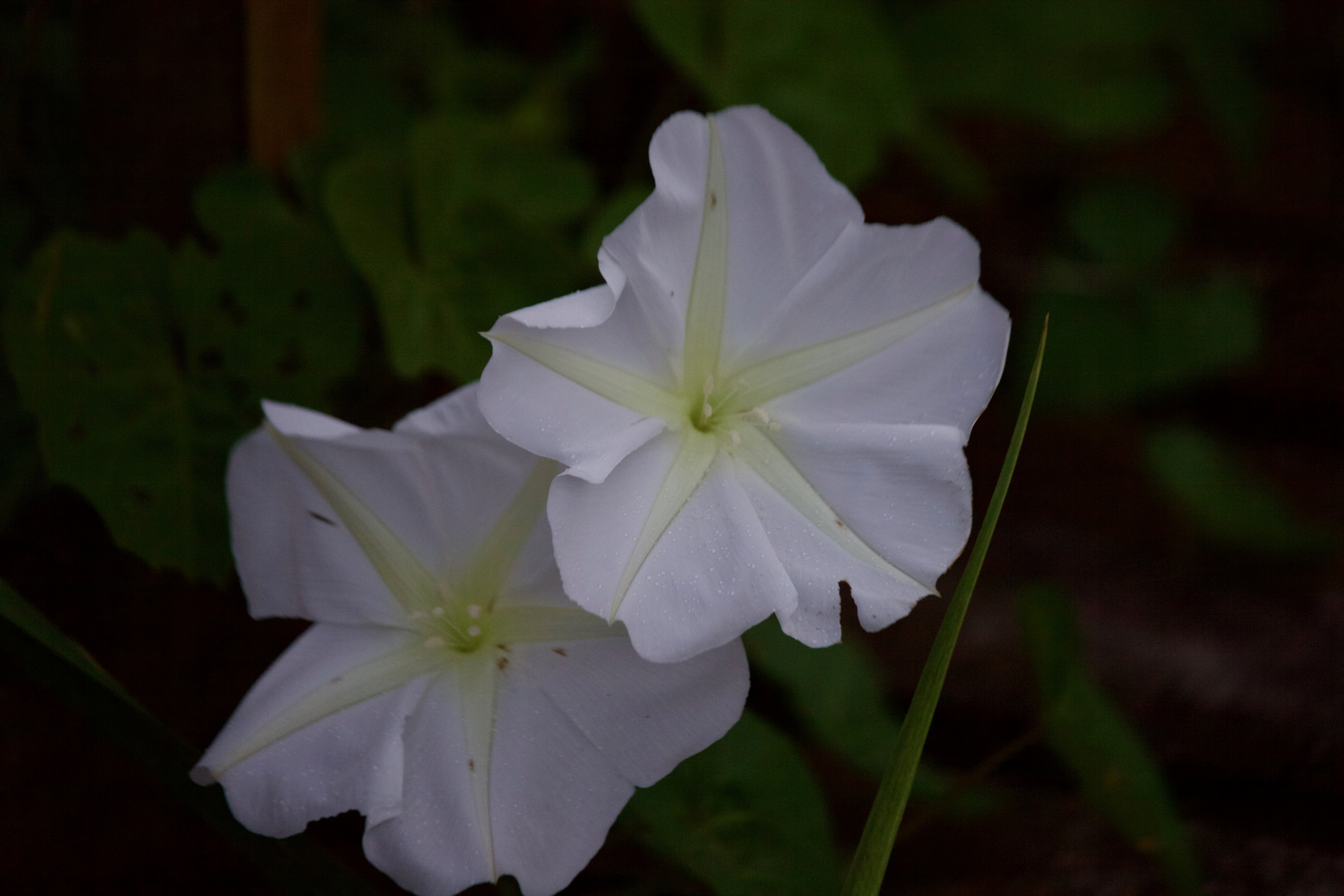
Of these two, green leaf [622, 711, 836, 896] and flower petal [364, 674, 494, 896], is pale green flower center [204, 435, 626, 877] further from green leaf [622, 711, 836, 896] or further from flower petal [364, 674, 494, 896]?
green leaf [622, 711, 836, 896]

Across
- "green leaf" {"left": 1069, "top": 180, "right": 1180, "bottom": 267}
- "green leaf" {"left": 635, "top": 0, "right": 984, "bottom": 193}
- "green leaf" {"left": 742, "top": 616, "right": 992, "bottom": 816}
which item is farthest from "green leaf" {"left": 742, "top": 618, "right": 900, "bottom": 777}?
"green leaf" {"left": 1069, "top": 180, "right": 1180, "bottom": 267}

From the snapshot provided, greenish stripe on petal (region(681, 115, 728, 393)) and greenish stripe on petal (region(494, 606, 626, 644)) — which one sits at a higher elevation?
greenish stripe on petal (region(681, 115, 728, 393))

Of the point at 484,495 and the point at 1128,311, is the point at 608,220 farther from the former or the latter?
the point at 1128,311

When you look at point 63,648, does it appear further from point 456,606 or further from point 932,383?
point 932,383

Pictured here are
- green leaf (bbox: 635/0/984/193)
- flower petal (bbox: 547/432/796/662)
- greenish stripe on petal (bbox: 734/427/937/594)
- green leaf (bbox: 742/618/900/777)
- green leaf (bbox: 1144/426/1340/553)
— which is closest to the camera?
flower petal (bbox: 547/432/796/662)

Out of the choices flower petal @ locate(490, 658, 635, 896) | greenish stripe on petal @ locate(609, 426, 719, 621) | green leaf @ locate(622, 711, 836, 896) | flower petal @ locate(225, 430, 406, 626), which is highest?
greenish stripe on petal @ locate(609, 426, 719, 621)

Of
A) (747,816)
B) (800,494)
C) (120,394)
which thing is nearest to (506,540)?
(800,494)

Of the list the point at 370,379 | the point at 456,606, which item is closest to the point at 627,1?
the point at 370,379
